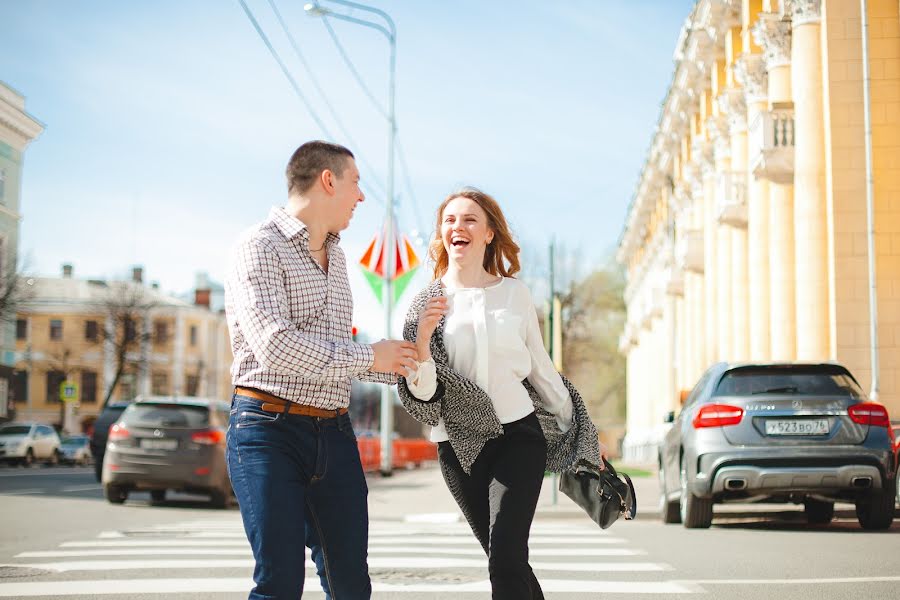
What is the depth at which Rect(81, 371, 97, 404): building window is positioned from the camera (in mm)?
89500

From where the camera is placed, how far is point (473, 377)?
16.6 feet

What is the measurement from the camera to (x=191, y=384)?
96.0 meters

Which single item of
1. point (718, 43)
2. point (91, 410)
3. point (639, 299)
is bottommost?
point (91, 410)

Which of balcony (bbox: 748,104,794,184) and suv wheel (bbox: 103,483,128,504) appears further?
balcony (bbox: 748,104,794,184)

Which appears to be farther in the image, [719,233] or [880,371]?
[719,233]

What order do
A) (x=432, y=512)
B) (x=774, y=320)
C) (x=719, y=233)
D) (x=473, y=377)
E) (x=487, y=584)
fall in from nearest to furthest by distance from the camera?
1. (x=473, y=377)
2. (x=487, y=584)
3. (x=432, y=512)
4. (x=774, y=320)
5. (x=719, y=233)

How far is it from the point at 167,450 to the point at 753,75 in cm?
1742

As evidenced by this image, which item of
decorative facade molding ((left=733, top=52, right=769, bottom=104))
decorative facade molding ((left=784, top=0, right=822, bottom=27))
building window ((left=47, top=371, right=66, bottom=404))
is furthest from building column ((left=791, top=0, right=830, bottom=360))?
building window ((left=47, top=371, right=66, bottom=404))

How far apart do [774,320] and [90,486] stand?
14057mm

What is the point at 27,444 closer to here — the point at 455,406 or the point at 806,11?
the point at 806,11

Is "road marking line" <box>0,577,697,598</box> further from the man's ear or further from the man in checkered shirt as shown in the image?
the man's ear

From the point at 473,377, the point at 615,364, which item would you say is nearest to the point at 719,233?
the point at 473,377

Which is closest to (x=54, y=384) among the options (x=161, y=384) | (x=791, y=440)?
(x=161, y=384)

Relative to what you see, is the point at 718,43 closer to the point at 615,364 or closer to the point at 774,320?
the point at 774,320
